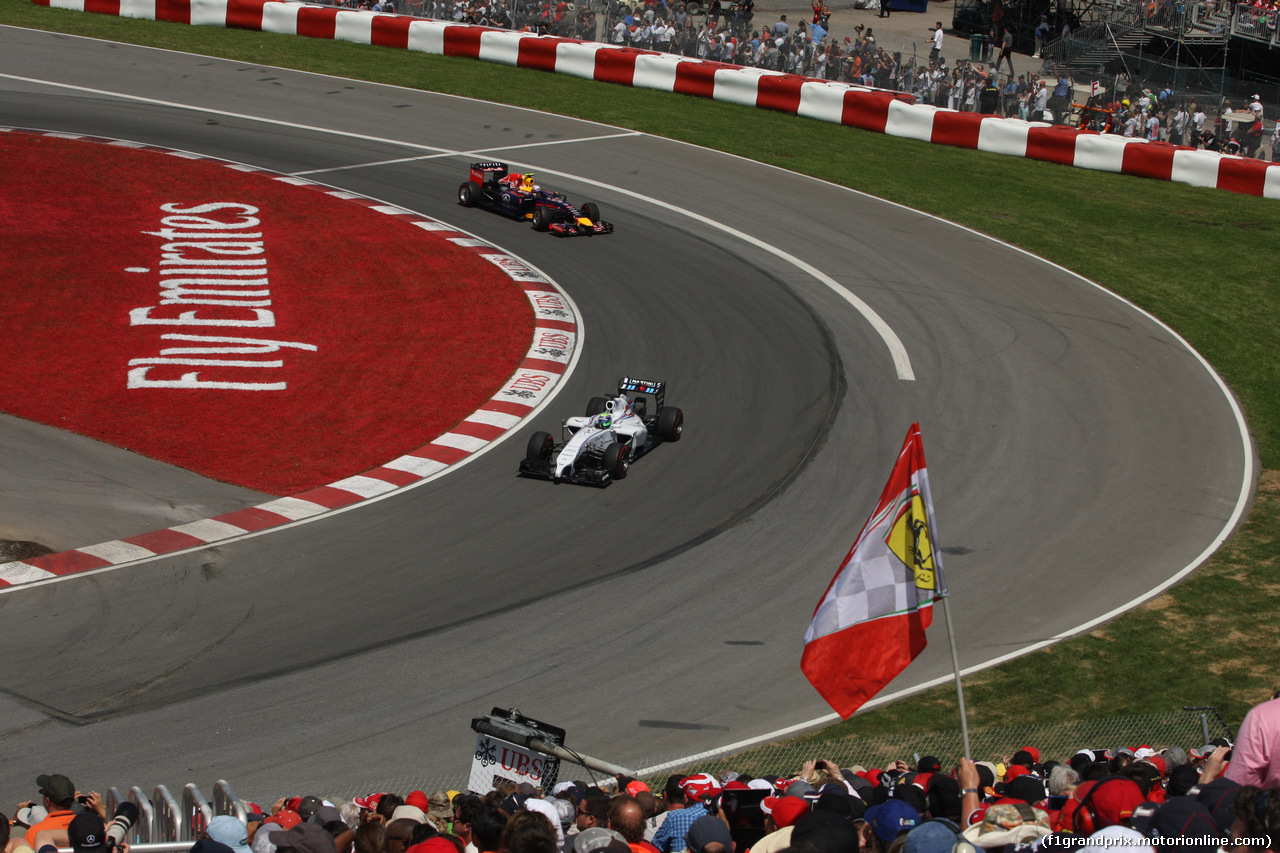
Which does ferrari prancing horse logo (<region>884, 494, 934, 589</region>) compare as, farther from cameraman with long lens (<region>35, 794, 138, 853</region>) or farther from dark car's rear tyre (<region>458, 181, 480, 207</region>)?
dark car's rear tyre (<region>458, 181, 480, 207</region>)

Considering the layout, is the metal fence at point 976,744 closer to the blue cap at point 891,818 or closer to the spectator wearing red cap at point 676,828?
the spectator wearing red cap at point 676,828

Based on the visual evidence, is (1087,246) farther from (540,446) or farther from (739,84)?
(540,446)

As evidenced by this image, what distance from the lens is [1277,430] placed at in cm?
1934

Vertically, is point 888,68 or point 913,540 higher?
point 888,68

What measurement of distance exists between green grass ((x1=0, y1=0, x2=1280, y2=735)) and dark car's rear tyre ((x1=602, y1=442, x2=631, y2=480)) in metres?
5.70

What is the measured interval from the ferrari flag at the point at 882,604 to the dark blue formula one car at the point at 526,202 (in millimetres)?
18793

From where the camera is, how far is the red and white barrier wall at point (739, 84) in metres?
31.5

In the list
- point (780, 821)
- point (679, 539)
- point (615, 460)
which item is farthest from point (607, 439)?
point (780, 821)

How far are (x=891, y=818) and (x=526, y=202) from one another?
21998 mm

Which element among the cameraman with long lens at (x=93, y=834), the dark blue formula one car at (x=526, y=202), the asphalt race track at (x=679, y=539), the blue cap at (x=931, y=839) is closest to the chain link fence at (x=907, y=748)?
the asphalt race track at (x=679, y=539)

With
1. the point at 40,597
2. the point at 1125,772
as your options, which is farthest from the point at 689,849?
the point at 40,597

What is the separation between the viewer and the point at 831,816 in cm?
607

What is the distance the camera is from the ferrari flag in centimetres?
835

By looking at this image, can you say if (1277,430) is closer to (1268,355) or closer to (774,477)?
(1268,355)
